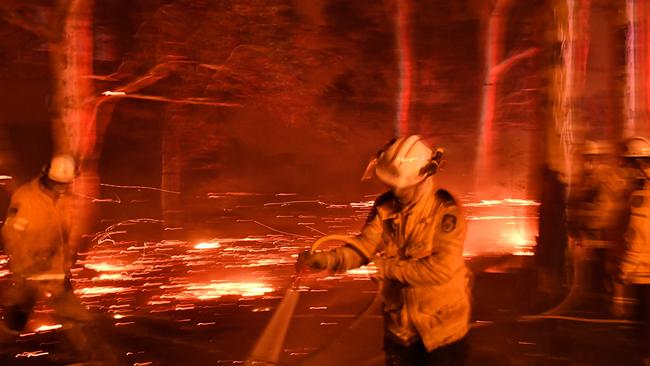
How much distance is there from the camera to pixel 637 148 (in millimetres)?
5410

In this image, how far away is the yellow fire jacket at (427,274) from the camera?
3.62m

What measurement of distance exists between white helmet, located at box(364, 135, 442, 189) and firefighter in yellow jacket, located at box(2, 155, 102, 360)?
2.73 meters

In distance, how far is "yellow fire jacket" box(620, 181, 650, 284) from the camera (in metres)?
5.35

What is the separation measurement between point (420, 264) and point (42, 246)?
3.11 metres

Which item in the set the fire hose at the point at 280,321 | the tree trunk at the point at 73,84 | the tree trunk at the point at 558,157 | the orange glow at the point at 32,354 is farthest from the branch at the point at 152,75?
the fire hose at the point at 280,321

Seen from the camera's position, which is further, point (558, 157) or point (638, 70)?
point (638, 70)

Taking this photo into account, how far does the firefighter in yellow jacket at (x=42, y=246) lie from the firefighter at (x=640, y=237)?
4.27m

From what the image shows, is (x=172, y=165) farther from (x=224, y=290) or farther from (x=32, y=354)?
(x=32, y=354)

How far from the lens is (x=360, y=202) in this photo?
28188 mm

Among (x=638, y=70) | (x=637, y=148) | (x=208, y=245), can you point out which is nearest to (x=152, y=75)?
(x=208, y=245)

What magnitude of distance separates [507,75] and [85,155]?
61.4ft

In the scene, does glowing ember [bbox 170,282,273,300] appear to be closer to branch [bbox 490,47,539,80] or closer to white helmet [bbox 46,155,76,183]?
white helmet [bbox 46,155,76,183]

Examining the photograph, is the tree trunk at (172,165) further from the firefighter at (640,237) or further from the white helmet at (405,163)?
the white helmet at (405,163)

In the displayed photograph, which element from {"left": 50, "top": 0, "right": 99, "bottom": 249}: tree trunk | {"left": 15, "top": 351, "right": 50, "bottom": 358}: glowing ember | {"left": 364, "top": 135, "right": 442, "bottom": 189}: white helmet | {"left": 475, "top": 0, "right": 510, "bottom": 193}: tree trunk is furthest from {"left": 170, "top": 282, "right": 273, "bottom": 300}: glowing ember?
{"left": 475, "top": 0, "right": 510, "bottom": 193}: tree trunk
